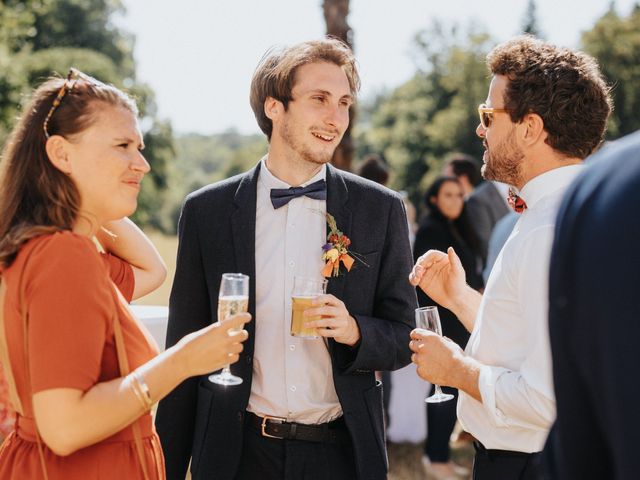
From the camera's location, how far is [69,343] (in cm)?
212

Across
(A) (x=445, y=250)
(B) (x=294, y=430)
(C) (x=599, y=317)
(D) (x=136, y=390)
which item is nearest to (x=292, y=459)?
(B) (x=294, y=430)

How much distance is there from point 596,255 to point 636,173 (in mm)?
118

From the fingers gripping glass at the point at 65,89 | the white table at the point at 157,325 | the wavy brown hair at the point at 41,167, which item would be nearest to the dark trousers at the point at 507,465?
the wavy brown hair at the point at 41,167

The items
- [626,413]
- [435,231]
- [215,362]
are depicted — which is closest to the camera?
[626,413]

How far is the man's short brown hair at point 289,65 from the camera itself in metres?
3.55

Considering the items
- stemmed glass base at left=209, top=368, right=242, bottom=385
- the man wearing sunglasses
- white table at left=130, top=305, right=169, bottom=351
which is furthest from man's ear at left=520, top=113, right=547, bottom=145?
white table at left=130, top=305, right=169, bottom=351

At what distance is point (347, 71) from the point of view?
3.66 metres

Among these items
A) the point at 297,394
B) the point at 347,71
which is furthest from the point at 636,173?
the point at 347,71

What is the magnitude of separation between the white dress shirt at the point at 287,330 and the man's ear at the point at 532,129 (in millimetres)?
980

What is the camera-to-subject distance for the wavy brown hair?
2.37 metres

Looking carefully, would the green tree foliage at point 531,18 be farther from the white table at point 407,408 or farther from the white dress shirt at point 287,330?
the white dress shirt at point 287,330

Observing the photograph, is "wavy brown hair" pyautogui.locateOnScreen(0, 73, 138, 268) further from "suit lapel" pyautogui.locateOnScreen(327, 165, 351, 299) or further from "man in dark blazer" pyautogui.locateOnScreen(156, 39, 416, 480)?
"suit lapel" pyautogui.locateOnScreen(327, 165, 351, 299)

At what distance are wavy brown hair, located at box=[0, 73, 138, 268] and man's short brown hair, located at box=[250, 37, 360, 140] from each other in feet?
4.05

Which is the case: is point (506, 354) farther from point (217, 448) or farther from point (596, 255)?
point (596, 255)
